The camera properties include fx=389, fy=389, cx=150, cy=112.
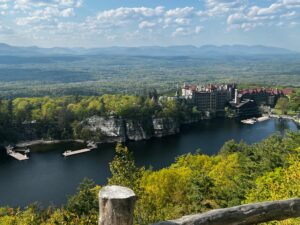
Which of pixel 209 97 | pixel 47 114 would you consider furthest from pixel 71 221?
pixel 209 97

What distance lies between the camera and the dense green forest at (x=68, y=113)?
5869 centimetres

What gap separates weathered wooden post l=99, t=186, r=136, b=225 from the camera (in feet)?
8.93

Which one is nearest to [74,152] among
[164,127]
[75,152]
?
[75,152]

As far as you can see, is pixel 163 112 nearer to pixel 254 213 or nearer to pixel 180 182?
pixel 180 182

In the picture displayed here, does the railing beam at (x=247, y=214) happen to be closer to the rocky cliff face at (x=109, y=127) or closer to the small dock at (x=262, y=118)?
the rocky cliff face at (x=109, y=127)

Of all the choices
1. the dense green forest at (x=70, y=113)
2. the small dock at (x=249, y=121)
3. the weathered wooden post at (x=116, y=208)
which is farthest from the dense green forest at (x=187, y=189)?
the small dock at (x=249, y=121)

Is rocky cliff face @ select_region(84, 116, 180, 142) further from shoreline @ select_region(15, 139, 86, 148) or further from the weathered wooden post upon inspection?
the weathered wooden post

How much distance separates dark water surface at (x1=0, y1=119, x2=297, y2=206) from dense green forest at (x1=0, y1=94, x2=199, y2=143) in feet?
15.0

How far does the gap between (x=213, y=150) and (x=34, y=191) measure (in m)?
21.7

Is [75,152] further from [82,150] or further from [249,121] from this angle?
[249,121]

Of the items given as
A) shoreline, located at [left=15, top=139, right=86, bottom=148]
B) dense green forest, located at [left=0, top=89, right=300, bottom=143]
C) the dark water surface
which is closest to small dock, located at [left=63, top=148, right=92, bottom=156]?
the dark water surface

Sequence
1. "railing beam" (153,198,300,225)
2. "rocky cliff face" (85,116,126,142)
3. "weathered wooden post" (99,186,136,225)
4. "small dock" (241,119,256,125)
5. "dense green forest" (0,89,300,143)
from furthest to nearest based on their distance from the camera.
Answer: "small dock" (241,119,256,125)
"dense green forest" (0,89,300,143)
"rocky cliff face" (85,116,126,142)
"railing beam" (153,198,300,225)
"weathered wooden post" (99,186,136,225)

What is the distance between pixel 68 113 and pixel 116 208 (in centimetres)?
6210

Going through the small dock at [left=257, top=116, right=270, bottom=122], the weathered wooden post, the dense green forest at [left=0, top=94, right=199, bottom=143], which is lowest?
the small dock at [left=257, top=116, right=270, bottom=122]
